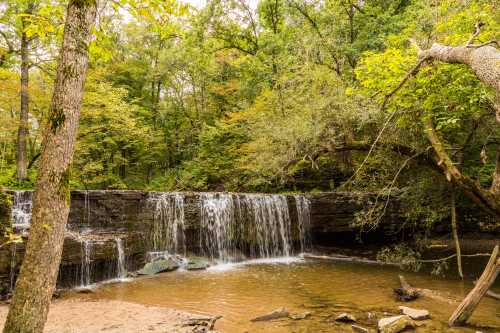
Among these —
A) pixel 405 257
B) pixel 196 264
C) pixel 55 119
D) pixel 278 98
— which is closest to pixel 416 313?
pixel 405 257

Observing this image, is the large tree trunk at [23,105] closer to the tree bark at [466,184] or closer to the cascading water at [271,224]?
the cascading water at [271,224]

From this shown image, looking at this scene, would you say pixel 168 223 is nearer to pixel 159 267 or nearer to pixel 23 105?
pixel 159 267

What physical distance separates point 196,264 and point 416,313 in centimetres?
708

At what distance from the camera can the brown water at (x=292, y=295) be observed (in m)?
6.04

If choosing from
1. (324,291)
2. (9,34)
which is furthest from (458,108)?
(9,34)

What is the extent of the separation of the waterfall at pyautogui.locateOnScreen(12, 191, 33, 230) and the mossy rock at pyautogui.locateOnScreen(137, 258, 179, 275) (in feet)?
11.4

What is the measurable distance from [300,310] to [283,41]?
50.8 feet

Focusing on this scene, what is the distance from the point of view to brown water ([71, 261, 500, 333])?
238 inches

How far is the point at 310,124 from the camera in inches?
415

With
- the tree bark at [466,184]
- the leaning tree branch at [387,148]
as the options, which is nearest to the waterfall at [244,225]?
the leaning tree branch at [387,148]

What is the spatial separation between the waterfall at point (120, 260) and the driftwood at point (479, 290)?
332 inches

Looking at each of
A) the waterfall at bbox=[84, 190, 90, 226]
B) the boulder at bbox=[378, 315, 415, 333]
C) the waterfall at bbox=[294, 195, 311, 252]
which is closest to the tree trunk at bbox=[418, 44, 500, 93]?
the boulder at bbox=[378, 315, 415, 333]

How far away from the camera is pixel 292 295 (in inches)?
312

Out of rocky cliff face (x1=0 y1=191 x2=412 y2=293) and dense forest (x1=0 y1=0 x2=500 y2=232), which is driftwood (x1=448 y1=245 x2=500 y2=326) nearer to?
dense forest (x1=0 y1=0 x2=500 y2=232)
